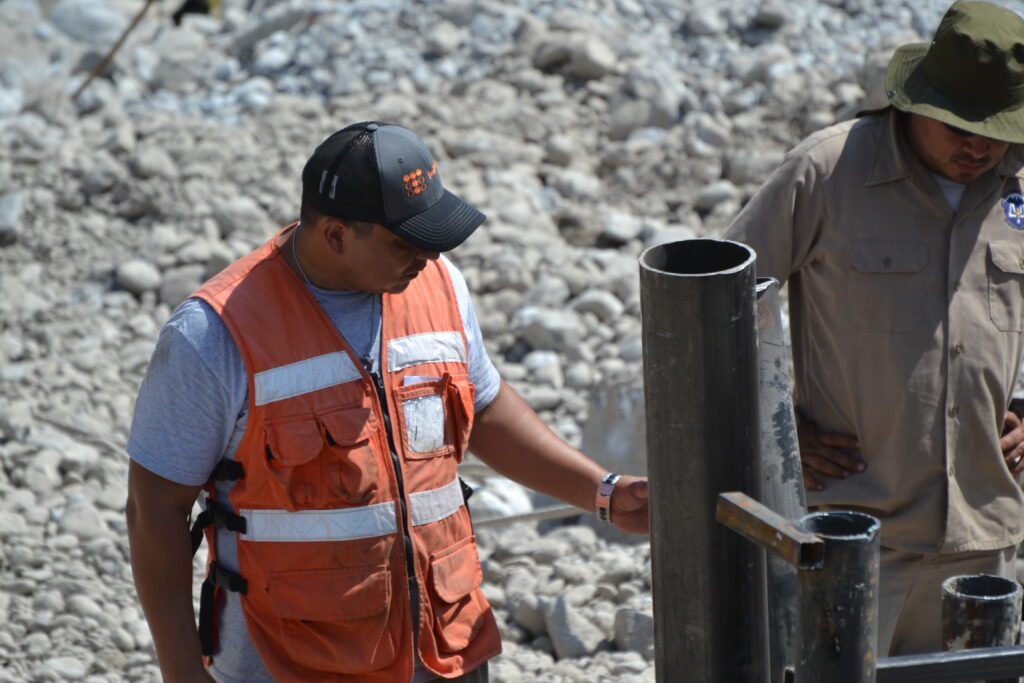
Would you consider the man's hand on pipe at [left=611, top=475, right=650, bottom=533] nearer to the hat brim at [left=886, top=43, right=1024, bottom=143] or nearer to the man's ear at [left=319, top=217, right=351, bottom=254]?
the man's ear at [left=319, top=217, right=351, bottom=254]

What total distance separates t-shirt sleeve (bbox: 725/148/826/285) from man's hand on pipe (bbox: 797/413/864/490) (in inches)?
15.9

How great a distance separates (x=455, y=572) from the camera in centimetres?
289

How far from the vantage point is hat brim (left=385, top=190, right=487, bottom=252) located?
2.71 m

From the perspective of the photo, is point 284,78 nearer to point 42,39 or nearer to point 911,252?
point 42,39

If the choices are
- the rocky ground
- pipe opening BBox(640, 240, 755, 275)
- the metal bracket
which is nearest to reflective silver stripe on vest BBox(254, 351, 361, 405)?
pipe opening BBox(640, 240, 755, 275)

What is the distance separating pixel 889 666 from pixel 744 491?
325 millimetres

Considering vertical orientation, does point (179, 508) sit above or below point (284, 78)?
below

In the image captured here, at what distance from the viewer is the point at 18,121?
10.1m

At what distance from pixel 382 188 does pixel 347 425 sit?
47cm

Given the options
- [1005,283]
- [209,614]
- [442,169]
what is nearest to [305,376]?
[209,614]

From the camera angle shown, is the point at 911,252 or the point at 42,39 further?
the point at 42,39

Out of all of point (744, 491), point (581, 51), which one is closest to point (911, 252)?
point (744, 491)

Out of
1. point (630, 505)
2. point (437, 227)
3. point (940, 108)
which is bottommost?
point (630, 505)

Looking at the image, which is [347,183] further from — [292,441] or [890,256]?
[890,256]
